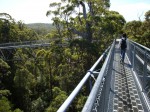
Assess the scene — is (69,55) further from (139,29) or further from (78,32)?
(139,29)

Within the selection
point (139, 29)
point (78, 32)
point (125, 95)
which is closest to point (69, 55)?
point (78, 32)

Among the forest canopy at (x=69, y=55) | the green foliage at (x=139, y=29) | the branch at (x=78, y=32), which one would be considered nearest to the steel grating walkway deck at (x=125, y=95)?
the forest canopy at (x=69, y=55)

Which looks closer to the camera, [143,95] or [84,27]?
[143,95]

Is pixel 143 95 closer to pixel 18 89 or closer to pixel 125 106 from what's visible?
pixel 125 106

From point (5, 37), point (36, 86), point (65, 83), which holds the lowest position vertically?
point (36, 86)

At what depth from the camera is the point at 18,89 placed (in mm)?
40156

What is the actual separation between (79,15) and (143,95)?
93.3 feet

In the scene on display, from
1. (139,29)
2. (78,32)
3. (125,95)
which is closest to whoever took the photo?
(125,95)

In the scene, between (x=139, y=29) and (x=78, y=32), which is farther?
(x=139, y=29)

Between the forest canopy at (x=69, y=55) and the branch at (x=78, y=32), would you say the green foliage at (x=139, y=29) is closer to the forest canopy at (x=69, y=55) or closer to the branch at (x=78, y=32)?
the forest canopy at (x=69, y=55)

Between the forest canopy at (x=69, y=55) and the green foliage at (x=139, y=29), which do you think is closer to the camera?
the forest canopy at (x=69, y=55)

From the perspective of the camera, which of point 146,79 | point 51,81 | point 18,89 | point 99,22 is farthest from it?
point 51,81

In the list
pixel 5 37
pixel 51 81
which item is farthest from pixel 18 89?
pixel 5 37

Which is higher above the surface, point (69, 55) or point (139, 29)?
point (139, 29)
